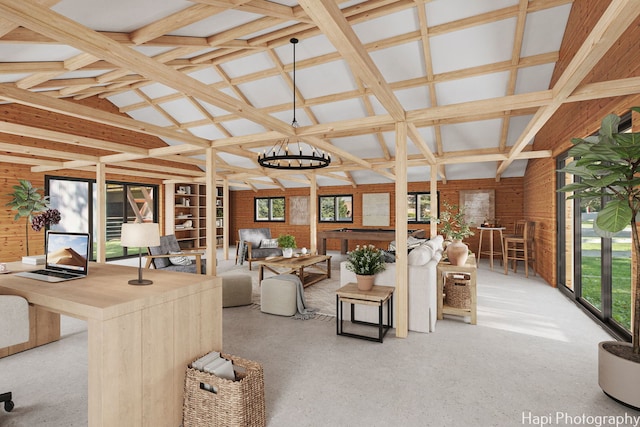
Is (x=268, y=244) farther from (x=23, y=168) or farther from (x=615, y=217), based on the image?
(x=615, y=217)

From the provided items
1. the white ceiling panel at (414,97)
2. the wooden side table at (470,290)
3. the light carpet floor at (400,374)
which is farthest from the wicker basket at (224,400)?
the white ceiling panel at (414,97)

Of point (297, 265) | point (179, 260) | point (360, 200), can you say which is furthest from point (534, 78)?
point (179, 260)

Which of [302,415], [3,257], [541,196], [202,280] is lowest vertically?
[302,415]

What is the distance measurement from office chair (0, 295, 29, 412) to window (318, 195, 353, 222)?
9271 mm

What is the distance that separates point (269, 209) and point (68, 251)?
9.57 m

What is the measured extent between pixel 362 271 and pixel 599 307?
10.2 ft

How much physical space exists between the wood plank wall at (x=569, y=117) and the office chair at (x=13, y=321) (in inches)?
188

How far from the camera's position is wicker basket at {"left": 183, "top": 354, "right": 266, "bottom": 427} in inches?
67.7

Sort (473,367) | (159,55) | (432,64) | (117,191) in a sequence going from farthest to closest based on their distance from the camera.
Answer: (117,191) < (432,64) < (159,55) < (473,367)

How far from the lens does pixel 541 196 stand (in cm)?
619

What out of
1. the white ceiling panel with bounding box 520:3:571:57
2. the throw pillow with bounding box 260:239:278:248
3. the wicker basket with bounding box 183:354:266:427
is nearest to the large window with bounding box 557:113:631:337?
the white ceiling panel with bounding box 520:3:571:57

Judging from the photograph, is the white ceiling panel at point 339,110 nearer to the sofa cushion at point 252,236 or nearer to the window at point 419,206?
the sofa cushion at point 252,236

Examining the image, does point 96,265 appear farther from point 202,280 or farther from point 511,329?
point 511,329

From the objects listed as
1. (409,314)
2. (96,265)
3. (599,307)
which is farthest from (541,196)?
(96,265)
